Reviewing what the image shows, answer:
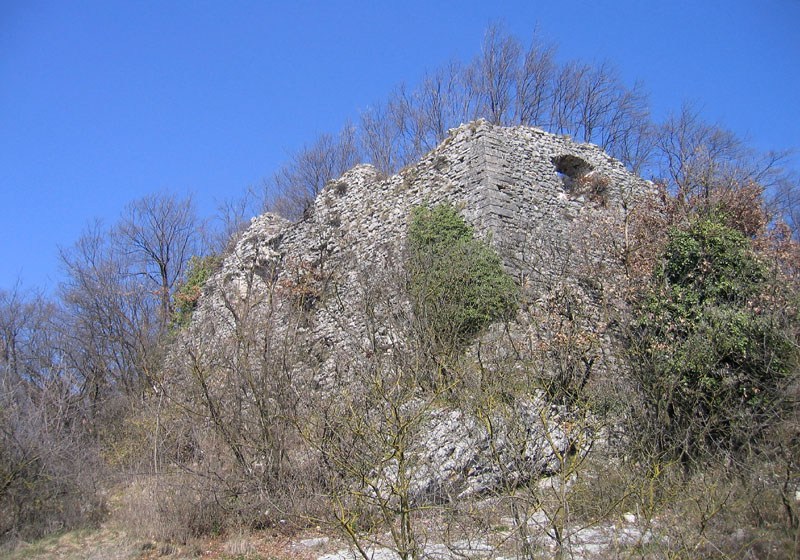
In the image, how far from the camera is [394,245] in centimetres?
1287

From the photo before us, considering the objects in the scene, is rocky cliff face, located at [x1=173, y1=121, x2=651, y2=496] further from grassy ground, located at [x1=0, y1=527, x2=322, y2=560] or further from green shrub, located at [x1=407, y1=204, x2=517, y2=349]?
grassy ground, located at [x1=0, y1=527, x2=322, y2=560]

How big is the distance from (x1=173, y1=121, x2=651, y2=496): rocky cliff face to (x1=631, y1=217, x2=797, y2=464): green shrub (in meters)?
1.19

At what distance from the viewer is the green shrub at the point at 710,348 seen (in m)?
8.56

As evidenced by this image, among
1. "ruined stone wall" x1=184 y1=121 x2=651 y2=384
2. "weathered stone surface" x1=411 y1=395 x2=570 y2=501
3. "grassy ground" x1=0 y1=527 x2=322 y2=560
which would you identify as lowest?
"grassy ground" x1=0 y1=527 x2=322 y2=560

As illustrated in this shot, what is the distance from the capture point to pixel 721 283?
9.81m

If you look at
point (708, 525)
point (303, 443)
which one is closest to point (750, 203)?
point (708, 525)

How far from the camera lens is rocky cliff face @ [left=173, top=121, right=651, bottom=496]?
34.5 ft

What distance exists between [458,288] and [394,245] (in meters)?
2.38

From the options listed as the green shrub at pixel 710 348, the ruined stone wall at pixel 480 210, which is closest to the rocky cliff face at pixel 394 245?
the ruined stone wall at pixel 480 210

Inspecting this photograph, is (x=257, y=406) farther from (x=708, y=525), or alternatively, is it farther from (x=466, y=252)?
(x=708, y=525)

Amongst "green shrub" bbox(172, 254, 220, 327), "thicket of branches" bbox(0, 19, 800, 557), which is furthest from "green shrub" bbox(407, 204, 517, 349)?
"green shrub" bbox(172, 254, 220, 327)

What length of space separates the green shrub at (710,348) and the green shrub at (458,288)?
2380 mm

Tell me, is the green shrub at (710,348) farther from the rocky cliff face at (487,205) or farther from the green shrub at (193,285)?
the green shrub at (193,285)

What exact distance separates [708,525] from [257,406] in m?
6.08
